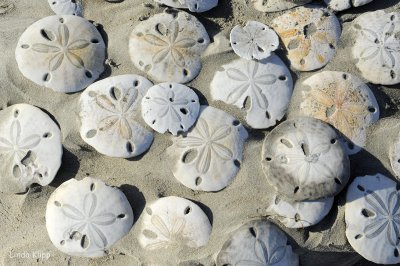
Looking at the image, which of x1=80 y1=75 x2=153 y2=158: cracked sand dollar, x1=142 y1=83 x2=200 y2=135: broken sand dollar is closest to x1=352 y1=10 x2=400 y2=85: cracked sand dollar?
x1=142 y1=83 x2=200 y2=135: broken sand dollar

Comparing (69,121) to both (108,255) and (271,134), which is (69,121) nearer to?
(108,255)

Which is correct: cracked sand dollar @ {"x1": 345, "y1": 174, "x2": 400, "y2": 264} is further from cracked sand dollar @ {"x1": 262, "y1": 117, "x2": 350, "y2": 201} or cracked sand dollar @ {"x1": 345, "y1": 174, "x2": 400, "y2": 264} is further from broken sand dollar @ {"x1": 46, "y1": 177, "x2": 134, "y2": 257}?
broken sand dollar @ {"x1": 46, "y1": 177, "x2": 134, "y2": 257}

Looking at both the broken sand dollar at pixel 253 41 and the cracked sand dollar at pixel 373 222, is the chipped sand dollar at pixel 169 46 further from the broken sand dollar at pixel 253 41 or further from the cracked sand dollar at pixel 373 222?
the cracked sand dollar at pixel 373 222

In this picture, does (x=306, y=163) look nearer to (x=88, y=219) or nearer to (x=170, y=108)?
(x=170, y=108)

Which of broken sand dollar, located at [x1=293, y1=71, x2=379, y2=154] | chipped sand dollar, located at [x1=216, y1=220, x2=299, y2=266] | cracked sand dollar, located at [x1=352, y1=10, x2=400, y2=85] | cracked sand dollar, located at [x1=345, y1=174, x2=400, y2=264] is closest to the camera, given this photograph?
chipped sand dollar, located at [x1=216, y1=220, x2=299, y2=266]

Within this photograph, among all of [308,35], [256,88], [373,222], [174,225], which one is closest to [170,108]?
[256,88]

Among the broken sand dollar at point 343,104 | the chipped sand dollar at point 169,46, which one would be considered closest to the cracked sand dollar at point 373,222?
the broken sand dollar at point 343,104

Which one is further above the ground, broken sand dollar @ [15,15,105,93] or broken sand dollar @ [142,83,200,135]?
broken sand dollar @ [15,15,105,93]
